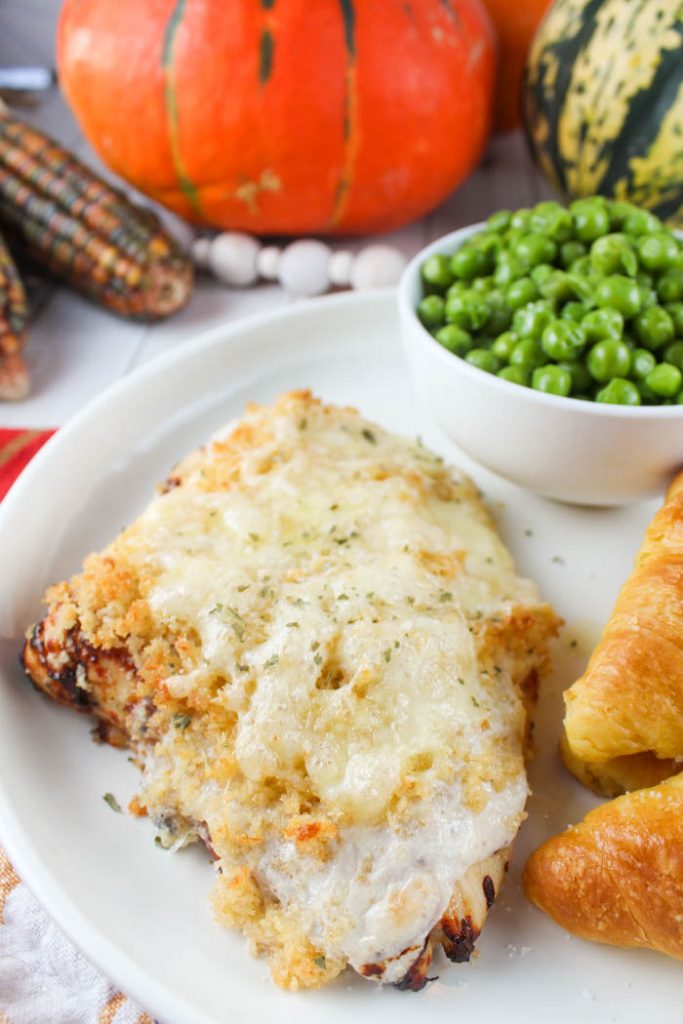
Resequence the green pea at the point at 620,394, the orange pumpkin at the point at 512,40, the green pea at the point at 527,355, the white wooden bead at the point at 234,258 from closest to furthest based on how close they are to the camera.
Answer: the green pea at the point at 620,394 → the green pea at the point at 527,355 → the white wooden bead at the point at 234,258 → the orange pumpkin at the point at 512,40

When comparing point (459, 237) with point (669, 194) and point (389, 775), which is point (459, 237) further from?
point (389, 775)

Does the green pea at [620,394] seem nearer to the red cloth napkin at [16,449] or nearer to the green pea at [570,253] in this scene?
the green pea at [570,253]

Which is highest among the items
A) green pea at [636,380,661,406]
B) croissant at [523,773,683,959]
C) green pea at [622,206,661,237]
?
green pea at [622,206,661,237]

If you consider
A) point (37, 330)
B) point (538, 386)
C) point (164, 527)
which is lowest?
point (37, 330)

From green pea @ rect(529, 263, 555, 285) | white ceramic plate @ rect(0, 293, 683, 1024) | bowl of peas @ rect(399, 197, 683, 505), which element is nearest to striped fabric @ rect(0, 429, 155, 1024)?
white ceramic plate @ rect(0, 293, 683, 1024)

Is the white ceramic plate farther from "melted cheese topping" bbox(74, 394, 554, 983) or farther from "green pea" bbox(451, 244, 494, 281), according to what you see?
"green pea" bbox(451, 244, 494, 281)

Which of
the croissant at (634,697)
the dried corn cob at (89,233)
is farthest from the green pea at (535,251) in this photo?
the dried corn cob at (89,233)

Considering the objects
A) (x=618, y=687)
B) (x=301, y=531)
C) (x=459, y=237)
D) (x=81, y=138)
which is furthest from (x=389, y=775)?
(x=81, y=138)
